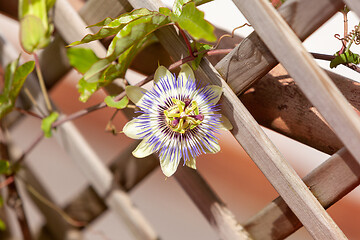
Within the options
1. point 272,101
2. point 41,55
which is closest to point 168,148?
point 272,101

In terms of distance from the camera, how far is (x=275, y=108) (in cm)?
69

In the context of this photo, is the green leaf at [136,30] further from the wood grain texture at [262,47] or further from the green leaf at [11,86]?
the green leaf at [11,86]

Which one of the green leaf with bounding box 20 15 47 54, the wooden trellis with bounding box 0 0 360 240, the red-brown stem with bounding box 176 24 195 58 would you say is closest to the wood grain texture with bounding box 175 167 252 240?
the wooden trellis with bounding box 0 0 360 240

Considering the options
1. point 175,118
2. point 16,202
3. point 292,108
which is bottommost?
point 292,108

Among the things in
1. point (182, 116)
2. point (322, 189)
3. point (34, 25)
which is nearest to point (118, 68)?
point (182, 116)

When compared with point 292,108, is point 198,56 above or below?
above

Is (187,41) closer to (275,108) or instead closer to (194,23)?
(194,23)

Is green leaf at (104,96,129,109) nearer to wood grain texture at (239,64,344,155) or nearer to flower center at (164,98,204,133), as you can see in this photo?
flower center at (164,98,204,133)

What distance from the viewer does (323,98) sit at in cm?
51

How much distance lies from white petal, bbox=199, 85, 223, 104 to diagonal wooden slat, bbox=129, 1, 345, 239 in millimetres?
18

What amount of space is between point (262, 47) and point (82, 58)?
39cm

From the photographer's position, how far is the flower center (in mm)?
571

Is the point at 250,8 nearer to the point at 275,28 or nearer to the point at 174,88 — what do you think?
the point at 275,28

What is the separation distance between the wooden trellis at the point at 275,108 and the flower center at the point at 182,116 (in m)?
0.06
